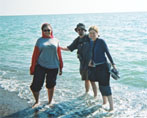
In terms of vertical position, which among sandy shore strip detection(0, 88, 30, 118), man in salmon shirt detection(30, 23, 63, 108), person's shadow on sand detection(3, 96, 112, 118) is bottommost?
person's shadow on sand detection(3, 96, 112, 118)

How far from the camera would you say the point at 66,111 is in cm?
540

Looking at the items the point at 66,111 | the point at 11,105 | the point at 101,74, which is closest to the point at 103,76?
the point at 101,74

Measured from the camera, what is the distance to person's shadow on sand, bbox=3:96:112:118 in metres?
5.12

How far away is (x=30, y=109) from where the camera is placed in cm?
539

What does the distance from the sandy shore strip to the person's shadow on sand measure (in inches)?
1.8

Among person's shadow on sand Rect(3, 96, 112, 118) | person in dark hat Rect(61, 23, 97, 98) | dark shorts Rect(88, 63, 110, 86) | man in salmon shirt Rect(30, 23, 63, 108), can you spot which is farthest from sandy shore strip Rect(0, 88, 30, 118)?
dark shorts Rect(88, 63, 110, 86)

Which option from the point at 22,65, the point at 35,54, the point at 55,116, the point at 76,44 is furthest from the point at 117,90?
the point at 22,65

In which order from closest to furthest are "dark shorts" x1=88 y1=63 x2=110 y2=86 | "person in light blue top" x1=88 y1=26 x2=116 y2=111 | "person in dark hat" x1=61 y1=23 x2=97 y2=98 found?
"person in light blue top" x1=88 y1=26 x2=116 y2=111
"dark shorts" x1=88 y1=63 x2=110 y2=86
"person in dark hat" x1=61 y1=23 x2=97 y2=98

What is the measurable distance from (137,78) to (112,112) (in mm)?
3967

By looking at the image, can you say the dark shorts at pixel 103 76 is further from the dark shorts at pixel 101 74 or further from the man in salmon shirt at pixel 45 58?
the man in salmon shirt at pixel 45 58

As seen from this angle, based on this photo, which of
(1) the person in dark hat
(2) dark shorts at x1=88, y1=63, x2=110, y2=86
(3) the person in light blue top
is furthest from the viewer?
(1) the person in dark hat

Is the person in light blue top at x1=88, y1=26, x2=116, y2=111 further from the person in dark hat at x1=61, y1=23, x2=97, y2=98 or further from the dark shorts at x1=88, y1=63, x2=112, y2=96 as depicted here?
the person in dark hat at x1=61, y1=23, x2=97, y2=98

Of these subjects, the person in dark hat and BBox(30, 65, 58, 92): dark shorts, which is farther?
the person in dark hat

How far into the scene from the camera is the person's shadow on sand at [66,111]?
5.12 meters
